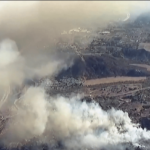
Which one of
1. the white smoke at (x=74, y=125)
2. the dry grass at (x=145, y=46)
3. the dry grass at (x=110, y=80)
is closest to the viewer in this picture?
the white smoke at (x=74, y=125)

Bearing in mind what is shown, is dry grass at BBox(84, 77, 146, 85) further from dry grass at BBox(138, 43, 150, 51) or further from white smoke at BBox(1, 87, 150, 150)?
dry grass at BBox(138, 43, 150, 51)

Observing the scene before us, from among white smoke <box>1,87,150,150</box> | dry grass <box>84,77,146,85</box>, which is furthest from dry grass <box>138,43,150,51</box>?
white smoke <box>1,87,150,150</box>

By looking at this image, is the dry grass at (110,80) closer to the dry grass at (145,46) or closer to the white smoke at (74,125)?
the white smoke at (74,125)

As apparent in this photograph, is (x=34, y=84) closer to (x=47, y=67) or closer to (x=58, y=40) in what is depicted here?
(x=47, y=67)

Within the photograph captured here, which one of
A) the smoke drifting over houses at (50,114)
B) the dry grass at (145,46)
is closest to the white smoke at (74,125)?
the smoke drifting over houses at (50,114)

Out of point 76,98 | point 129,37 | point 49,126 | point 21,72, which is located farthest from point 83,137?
point 129,37

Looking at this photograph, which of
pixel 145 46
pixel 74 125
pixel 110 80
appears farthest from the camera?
pixel 145 46

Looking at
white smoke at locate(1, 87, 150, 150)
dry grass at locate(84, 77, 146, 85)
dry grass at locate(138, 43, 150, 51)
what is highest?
dry grass at locate(138, 43, 150, 51)

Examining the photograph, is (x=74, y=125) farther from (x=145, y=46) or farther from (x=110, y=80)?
(x=145, y=46)

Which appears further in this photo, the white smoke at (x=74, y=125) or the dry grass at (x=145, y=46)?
the dry grass at (x=145, y=46)

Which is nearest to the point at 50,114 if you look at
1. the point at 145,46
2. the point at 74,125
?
the point at 74,125

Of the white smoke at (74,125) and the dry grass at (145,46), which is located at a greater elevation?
the dry grass at (145,46)
